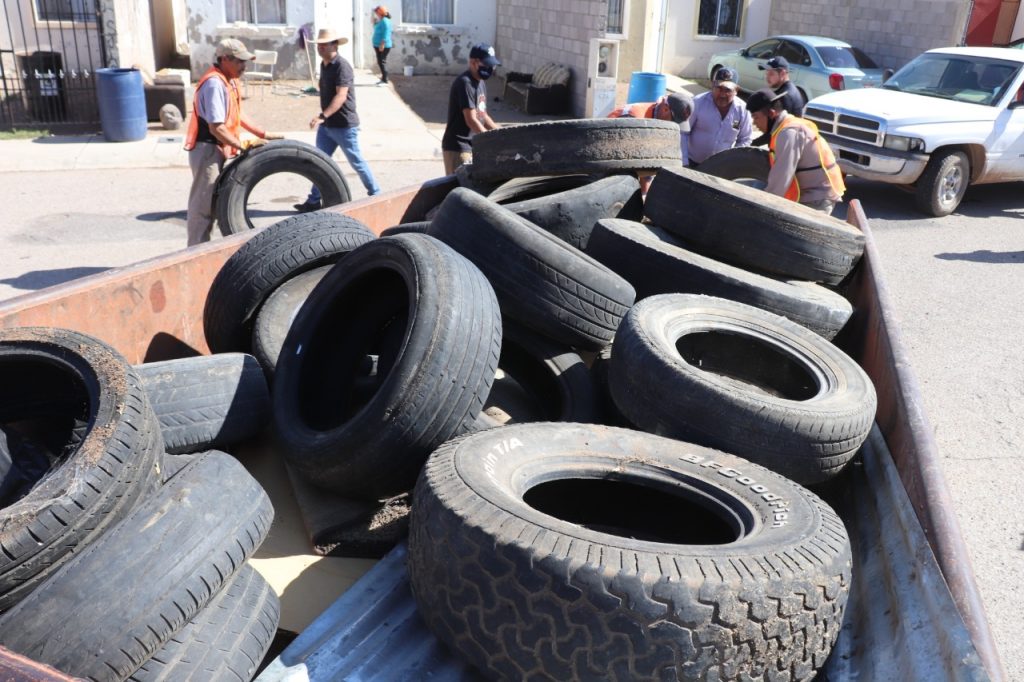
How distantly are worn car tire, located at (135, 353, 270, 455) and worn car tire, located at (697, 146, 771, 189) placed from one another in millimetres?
5127

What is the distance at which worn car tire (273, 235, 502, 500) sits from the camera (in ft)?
11.0

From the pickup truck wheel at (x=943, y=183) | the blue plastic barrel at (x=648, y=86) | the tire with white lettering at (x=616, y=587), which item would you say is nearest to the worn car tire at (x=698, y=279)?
the tire with white lettering at (x=616, y=587)

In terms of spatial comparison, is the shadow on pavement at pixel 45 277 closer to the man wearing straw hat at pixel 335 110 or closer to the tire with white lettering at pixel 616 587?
the man wearing straw hat at pixel 335 110

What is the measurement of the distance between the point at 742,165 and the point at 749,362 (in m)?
3.67

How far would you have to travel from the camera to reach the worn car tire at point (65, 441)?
2.60 m

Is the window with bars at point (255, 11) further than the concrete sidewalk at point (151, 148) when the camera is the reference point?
Yes

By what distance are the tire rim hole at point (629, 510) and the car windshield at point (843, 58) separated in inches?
680

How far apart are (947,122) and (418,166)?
744 centimetres

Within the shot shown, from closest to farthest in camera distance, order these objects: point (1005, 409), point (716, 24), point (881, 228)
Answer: point (1005, 409) → point (881, 228) → point (716, 24)

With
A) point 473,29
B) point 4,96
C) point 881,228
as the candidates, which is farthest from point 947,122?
point 4,96

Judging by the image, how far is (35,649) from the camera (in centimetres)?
232

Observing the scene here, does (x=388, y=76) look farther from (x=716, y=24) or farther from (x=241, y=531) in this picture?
(x=241, y=531)

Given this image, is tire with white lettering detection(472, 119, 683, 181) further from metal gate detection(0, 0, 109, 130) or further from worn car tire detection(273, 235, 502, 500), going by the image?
metal gate detection(0, 0, 109, 130)

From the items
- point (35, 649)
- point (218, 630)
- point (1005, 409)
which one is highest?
point (35, 649)
